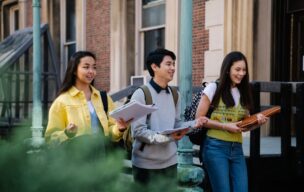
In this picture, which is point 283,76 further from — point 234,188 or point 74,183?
point 74,183

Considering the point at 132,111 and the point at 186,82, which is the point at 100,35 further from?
the point at 132,111

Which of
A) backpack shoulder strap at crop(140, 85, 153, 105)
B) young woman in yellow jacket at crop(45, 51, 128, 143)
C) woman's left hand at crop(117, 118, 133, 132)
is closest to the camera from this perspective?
woman's left hand at crop(117, 118, 133, 132)

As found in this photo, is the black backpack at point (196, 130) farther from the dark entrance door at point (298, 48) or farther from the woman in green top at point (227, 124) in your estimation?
the dark entrance door at point (298, 48)

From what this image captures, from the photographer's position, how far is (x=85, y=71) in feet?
13.8

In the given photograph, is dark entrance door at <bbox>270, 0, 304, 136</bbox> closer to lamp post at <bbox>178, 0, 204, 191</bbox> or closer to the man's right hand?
lamp post at <bbox>178, 0, 204, 191</bbox>

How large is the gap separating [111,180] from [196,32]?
31.1 ft

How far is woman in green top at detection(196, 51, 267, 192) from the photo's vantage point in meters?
4.57

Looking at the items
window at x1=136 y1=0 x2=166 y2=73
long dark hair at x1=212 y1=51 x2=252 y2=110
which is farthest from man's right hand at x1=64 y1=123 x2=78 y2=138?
window at x1=136 y1=0 x2=166 y2=73

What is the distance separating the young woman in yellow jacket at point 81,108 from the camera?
13.1 ft

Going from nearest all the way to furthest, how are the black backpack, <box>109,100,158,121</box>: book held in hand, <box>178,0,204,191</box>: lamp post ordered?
<box>109,100,158,121</box>: book held in hand < the black backpack < <box>178,0,204,191</box>: lamp post

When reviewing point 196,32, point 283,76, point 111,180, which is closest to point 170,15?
point 196,32

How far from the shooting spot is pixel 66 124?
408cm

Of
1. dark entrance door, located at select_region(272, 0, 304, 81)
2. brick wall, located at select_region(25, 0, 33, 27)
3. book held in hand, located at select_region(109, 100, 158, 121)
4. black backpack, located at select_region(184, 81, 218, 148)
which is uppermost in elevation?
brick wall, located at select_region(25, 0, 33, 27)

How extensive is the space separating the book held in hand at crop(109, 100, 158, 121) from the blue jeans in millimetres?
949
